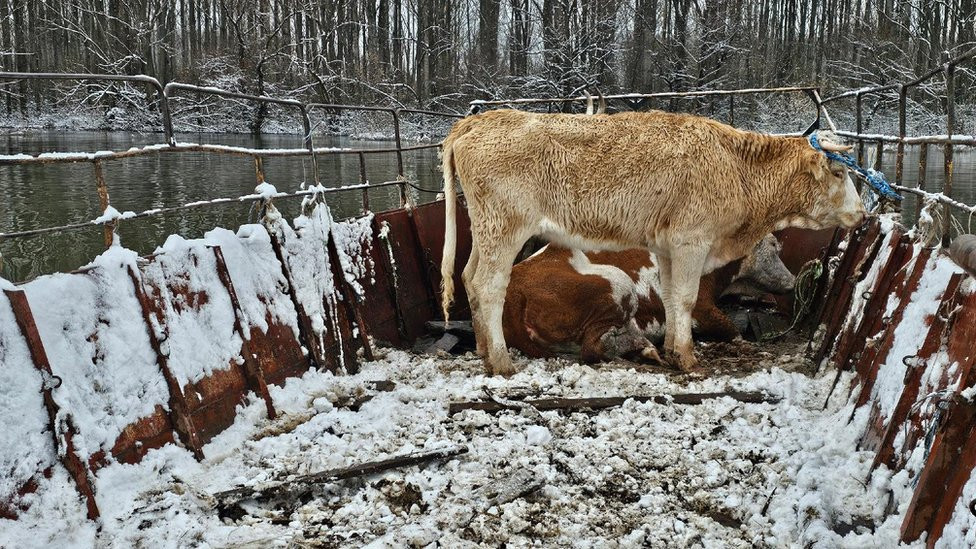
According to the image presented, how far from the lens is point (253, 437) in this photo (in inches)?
150

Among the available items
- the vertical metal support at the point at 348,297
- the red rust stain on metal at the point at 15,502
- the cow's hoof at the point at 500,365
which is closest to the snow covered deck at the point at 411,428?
the red rust stain on metal at the point at 15,502

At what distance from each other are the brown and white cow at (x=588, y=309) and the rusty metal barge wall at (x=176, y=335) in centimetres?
114

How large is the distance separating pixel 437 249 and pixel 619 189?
2.03m

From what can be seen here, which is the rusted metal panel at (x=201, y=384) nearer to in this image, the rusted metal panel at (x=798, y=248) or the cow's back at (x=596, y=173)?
the cow's back at (x=596, y=173)

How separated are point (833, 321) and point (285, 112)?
29.2 metres

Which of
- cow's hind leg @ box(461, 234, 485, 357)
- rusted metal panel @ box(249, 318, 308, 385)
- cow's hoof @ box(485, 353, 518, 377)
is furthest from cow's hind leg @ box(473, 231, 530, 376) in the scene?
rusted metal panel @ box(249, 318, 308, 385)

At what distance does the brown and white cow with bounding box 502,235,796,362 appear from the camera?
5703 mm

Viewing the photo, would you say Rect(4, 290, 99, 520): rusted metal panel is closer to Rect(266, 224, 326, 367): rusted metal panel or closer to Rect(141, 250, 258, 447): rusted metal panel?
Rect(141, 250, 258, 447): rusted metal panel

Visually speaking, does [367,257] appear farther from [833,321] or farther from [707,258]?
[833,321]

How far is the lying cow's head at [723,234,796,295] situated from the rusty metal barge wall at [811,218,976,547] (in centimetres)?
150

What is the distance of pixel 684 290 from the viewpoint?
5543 millimetres

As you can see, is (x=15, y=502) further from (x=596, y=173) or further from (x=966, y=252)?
(x=596, y=173)

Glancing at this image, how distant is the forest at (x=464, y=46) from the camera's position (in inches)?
1016

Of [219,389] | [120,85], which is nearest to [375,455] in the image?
[219,389]
